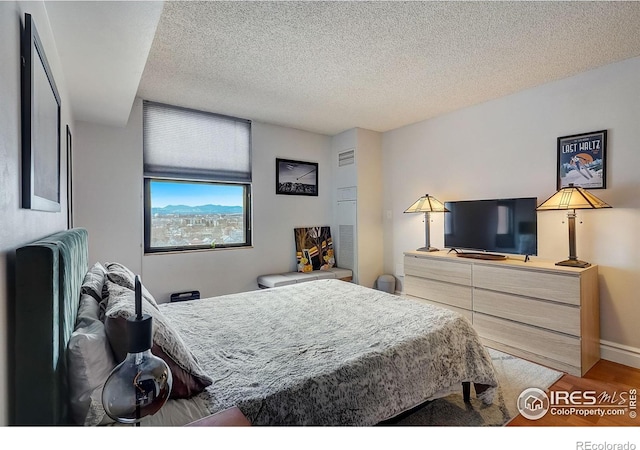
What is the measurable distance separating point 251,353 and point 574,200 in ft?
8.89

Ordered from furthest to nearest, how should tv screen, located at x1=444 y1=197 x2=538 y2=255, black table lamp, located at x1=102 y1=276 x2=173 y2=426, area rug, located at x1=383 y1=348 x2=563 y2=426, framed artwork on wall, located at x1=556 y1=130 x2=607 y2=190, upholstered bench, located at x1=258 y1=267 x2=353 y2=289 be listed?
upholstered bench, located at x1=258 y1=267 x2=353 y2=289, tv screen, located at x1=444 y1=197 x2=538 y2=255, framed artwork on wall, located at x1=556 y1=130 x2=607 y2=190, area rug, located at x1=383 y1=348 x2=563 y2=426, black table lamp, located at x1=102 y1=276 x2=173 y2=426

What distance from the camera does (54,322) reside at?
871mm

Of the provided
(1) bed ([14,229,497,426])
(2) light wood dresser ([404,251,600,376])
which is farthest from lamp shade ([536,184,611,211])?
(1) bed ([14,229,497,426])

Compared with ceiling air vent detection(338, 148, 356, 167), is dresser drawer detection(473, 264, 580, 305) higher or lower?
lower

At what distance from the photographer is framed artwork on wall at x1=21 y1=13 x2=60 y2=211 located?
991 mm

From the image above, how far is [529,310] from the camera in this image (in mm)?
2648

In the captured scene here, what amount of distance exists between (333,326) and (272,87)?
234 centimetres

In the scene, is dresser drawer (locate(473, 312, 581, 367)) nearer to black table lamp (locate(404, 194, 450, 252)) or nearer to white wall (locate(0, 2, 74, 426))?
black table lamp (locate(404, 194, 450, 252))

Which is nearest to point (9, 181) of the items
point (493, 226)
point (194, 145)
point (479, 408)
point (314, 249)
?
point (479, 408)

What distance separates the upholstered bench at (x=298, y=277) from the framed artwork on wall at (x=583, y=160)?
2.62 m

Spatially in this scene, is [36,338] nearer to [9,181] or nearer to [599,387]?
[9,181]

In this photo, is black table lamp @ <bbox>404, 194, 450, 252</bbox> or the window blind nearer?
the window blind

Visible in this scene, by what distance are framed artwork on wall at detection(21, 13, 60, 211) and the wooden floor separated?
252 centimetres
